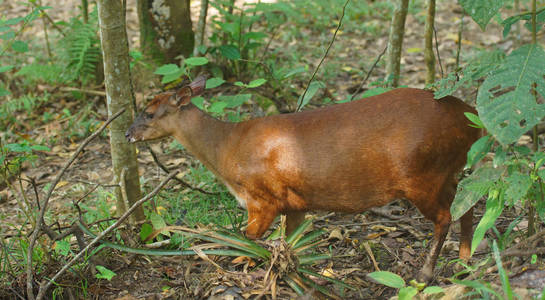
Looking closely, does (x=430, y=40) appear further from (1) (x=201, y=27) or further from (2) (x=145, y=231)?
(2) (x=145, y=231)

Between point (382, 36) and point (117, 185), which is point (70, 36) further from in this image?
point (382, 36)

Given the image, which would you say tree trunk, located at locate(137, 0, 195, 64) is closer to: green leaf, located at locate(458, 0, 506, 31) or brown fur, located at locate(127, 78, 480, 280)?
brown fur, located at locate(127, 78, 480, 280)

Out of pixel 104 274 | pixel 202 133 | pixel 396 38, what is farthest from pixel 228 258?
pixel 396 38

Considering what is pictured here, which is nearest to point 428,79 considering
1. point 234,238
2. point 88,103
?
point 234,238

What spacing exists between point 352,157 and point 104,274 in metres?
1.90

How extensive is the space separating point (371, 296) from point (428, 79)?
2.88 meters

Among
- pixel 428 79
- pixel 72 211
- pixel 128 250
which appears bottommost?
pixel 72 211

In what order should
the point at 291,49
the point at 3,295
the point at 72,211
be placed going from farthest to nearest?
1. the point at 291,49
2. the point at 72,211
3. the point at 3,295

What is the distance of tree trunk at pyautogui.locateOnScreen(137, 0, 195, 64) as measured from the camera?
7.46 metres

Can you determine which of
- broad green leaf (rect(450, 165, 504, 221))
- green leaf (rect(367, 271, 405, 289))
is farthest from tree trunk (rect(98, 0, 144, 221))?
broad green leaf (rect(450, 165, 504, 221))

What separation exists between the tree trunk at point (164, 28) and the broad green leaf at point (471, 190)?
491 centimetres

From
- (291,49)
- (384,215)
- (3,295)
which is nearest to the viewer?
(3,295)

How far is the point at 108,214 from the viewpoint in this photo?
535 centimetres

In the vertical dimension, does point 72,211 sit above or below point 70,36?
below
